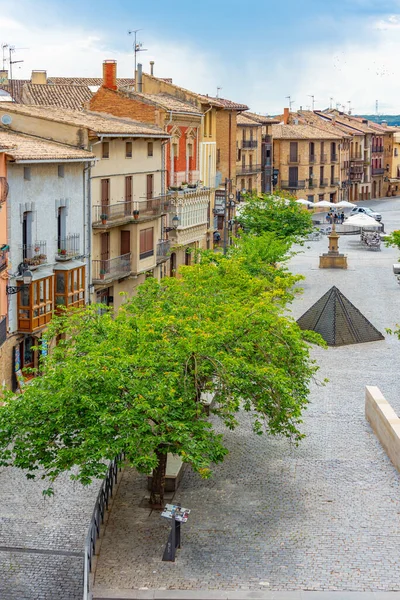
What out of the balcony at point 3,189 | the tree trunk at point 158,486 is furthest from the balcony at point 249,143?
the tree trunk at point 158,486

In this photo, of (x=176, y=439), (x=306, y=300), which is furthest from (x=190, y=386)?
(x=306, y=300)

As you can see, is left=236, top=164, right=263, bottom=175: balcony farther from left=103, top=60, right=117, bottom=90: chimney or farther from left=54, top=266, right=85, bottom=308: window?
left=54, top=266, right=85, bottom=308: window

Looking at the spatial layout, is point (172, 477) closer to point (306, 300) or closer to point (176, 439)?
point (176, 439)

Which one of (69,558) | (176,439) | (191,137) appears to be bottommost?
(69,558)

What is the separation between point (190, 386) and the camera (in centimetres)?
1905

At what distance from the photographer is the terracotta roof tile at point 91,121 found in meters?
35.4

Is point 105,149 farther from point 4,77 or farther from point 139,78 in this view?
point 4,77

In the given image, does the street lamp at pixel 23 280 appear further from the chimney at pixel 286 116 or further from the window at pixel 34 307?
the chimney at pixel 286 116

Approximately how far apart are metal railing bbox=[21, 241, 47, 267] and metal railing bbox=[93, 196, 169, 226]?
6.14 meters

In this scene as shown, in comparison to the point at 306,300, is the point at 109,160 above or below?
above

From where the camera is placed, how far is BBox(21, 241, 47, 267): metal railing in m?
30.6

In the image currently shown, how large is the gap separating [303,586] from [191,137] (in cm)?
3852

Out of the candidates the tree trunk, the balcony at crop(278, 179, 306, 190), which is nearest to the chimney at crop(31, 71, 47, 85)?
the tree trunk

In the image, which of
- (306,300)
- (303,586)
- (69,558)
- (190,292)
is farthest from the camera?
(306,300)
